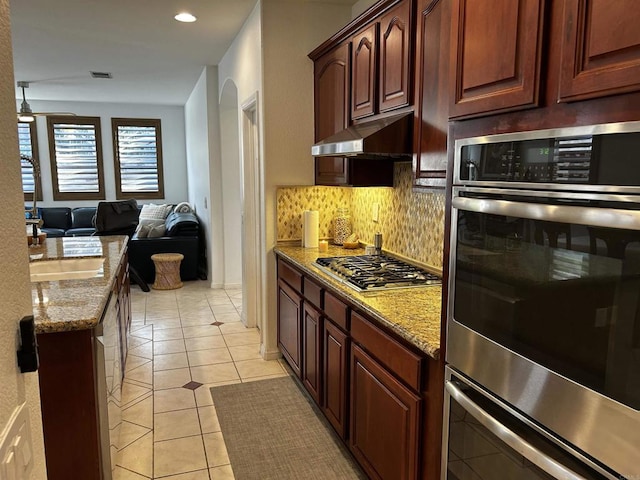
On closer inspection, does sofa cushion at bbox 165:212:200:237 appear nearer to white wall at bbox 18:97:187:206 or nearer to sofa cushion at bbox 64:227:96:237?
sofa cushion at bbox 64:227:96:237

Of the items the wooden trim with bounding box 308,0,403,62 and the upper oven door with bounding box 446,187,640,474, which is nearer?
the upper oven door with bounding box 446,187,640,474

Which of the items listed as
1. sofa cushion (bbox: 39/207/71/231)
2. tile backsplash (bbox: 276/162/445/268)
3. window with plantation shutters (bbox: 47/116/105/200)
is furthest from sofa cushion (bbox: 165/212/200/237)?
tile backsplash (bbox: 276/162/445/268)

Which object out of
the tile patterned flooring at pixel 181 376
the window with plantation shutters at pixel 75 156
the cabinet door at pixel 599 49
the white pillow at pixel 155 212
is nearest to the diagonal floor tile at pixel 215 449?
the tile patterned flooring at pixel 181 376

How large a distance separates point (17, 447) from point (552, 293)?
1.08 meters

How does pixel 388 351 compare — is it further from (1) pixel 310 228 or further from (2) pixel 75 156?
(2) pixel 75 156

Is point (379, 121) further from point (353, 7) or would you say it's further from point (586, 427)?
point (586, 427)

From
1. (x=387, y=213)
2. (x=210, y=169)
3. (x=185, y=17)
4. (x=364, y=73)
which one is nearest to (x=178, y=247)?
(x=210, y=169)

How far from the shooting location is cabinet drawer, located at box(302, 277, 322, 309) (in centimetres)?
277

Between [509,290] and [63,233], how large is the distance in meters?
8.26

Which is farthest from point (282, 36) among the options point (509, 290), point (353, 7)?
point (509, 290)

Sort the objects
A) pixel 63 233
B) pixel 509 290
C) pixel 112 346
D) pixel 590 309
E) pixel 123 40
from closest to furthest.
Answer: pixel 590 309
pixel 509 290
pixel 112 346
pixel 123 40
pixel 63 233

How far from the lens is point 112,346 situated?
8.20ft

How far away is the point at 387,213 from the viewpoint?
3289 mm

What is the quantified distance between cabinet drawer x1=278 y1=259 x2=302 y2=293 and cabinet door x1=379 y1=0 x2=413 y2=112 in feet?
3.89
